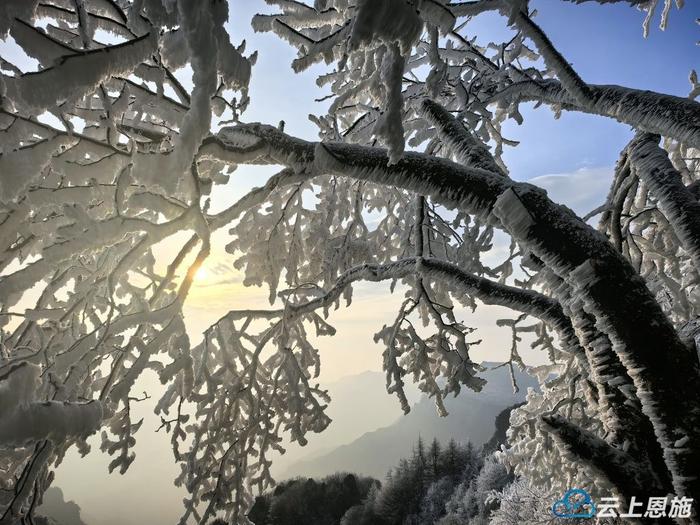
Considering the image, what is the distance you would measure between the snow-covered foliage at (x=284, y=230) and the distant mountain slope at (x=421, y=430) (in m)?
54.8

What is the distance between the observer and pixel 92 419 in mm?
1320

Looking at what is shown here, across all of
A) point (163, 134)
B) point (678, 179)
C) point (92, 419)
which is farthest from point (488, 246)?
point (92, 419)

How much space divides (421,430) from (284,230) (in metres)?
60.5

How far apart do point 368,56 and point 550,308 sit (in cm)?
229

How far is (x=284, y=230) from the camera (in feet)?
13.2

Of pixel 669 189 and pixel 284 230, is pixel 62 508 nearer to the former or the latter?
pixel 284 230

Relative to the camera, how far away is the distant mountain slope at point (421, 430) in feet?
190

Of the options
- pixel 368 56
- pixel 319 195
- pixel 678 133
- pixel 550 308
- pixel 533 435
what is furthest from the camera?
pixel 533 435

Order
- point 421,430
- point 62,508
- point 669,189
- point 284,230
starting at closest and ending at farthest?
A: 1. point 669,189
2. point 284,230
3. point 62,508
4. point 421,430

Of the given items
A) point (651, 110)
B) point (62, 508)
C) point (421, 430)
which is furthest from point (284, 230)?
point (421, 430)

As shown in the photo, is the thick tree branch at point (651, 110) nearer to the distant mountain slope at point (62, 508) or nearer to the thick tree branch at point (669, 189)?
the thick tree branch at point (669, 189)

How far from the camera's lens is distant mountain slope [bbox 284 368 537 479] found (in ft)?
190

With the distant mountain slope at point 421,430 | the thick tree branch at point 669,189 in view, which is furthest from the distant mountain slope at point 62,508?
the thick tree branch at point 669,189

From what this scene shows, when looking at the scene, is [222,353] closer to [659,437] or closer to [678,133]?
[659,437]
